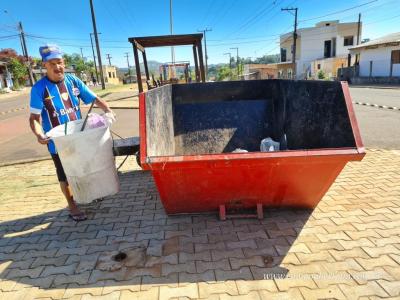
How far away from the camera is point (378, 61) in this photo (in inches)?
1244

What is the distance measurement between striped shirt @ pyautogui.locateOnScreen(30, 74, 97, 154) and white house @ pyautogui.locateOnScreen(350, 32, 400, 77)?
30.6 meters

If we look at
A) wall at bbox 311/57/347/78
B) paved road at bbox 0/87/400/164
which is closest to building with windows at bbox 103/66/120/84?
wall at bbox 311/57/347/78

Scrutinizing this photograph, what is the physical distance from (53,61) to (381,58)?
34.6m

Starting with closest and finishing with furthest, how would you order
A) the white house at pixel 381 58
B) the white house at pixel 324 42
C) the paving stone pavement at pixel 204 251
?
the paving stone pavement at pixel 204 251 → the white house at pixel 381 58 → the white house at pixel 324 42

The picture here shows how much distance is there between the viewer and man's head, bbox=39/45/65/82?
325 cm

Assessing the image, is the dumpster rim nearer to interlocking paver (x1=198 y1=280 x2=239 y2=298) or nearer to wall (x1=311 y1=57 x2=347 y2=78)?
interlocking paver (x1=198 y1=280 x2=239 y2=298)

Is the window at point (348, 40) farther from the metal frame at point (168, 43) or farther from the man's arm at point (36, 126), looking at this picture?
the man's arm at point (36, 126)

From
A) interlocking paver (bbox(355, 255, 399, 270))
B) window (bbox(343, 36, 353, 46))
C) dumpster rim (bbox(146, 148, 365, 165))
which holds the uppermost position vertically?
window (bbox(343, 36, 353, 46))

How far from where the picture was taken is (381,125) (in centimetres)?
848

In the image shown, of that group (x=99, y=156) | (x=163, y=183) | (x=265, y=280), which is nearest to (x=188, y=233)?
(x=163, y=183)

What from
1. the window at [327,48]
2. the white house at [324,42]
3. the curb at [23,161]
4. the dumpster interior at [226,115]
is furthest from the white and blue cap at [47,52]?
the window at [327,48]

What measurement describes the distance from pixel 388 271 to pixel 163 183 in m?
2.00

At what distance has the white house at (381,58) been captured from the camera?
28953 mm

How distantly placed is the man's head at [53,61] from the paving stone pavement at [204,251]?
1649 millimetres
